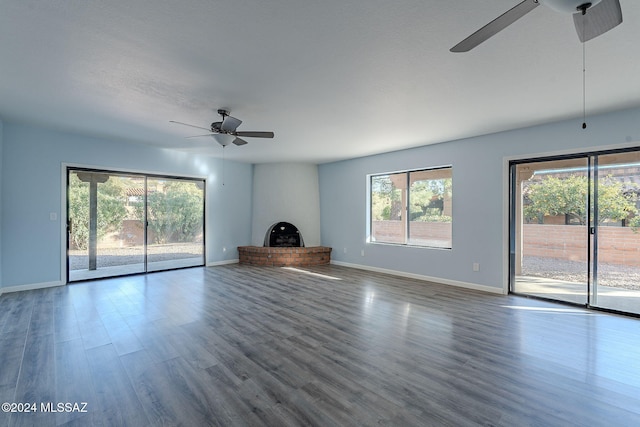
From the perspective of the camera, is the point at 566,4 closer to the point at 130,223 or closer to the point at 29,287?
the point at 130,223

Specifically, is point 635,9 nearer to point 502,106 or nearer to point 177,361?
point 502,106

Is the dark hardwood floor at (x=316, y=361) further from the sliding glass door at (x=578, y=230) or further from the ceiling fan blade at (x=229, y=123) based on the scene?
the ceiling fan blade at (x=229, y=123)

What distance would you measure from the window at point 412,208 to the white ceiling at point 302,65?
1.49 m

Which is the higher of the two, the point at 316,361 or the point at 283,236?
the point at 283,236

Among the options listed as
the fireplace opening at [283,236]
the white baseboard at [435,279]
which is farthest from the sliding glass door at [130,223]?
the white baseboard at [435,279]

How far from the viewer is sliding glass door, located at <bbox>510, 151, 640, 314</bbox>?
3.56m

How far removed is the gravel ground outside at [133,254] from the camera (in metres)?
5.16

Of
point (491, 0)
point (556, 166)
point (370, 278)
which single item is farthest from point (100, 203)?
point (556, 166)

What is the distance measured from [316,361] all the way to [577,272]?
3.96 metres

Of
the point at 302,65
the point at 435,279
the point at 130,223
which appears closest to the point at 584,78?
the point at 302,65

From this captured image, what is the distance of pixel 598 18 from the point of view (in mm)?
1476

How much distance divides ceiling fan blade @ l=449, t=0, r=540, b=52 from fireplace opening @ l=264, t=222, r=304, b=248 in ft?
19.9

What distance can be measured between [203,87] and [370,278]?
13.8ft

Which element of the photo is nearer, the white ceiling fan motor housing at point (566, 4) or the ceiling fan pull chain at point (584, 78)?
the white ceiling fan motor housing at point (566, 4)
